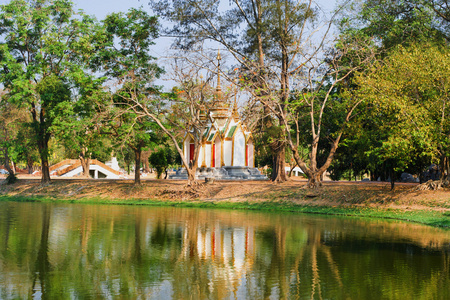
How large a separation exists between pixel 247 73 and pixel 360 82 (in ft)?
24.1

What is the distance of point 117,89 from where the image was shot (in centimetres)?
3409

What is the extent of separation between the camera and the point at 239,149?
44594 millimetres

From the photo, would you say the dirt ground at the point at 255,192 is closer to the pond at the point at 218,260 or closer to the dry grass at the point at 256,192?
the dry grass at the point at 256,192

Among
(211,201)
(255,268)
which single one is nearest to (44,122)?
(211,201)

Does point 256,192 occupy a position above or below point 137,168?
below

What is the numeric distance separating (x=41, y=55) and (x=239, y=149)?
58.0 ft

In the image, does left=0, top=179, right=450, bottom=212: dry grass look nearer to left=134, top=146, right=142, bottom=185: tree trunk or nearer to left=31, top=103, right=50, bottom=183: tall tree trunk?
left=134, top=146, right=142, bottom=185: tree trunk

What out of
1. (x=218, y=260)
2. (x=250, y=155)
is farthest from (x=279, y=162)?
(x=218, y=260)

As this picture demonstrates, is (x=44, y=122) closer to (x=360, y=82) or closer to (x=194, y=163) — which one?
(x=194, y=163)

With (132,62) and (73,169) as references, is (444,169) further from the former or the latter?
(73,169)

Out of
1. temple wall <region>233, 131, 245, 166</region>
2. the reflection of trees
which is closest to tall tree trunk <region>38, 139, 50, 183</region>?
temple wall <region>233, 131, 245, 166</region>

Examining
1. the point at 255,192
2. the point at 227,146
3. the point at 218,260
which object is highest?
the point at 227,146

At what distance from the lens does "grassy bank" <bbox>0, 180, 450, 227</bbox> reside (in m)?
24.5

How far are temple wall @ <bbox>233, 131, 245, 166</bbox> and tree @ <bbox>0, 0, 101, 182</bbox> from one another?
567 inches
